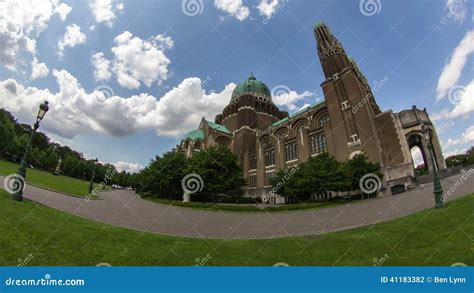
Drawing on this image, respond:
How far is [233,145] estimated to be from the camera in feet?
201

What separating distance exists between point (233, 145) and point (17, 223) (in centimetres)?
5389

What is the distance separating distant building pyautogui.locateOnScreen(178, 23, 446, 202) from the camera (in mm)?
36406

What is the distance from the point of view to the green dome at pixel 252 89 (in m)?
68.9

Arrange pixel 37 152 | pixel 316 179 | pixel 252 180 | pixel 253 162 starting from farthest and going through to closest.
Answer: pixel 37 152 < pixel 253 162 < pixel 252 180 < pixel 316 179

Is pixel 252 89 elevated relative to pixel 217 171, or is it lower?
elevated

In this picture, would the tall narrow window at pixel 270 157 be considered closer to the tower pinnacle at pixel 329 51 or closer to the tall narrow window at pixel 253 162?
the tall narrow window at pixel 253 162

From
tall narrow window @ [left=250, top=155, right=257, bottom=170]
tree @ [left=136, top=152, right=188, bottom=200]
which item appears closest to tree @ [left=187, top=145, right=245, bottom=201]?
tree @ [left=136, top=152, right=188, bottom=200]

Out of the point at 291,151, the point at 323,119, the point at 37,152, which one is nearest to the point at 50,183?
the point at 291,151

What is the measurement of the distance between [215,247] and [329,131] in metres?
37.9

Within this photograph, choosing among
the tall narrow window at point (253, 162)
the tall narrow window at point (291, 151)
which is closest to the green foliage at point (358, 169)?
the tall narrow window at point (291, 151)

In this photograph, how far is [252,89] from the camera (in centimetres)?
6938

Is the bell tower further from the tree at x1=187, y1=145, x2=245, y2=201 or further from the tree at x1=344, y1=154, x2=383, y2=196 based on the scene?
the tree at x1=187, y1=145, x2=245, y2=201

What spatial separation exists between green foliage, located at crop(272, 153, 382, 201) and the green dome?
4218 cm

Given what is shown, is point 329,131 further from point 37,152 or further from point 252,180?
point 37,152
